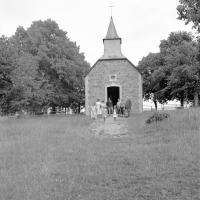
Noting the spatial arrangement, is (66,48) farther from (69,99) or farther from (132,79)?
(132,79)

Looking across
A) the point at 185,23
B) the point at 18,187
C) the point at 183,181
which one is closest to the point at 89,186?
the point at 18,187

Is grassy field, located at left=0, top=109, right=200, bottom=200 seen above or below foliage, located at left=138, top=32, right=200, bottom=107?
below

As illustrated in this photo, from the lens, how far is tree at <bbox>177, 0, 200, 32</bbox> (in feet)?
43.9

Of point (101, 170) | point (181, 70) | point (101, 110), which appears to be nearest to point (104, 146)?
point (101, 170)

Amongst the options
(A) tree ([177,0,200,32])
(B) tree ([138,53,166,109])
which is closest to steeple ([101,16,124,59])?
(B) tree ([138,53,166,109])

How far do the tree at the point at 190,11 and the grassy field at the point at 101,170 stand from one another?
584cm

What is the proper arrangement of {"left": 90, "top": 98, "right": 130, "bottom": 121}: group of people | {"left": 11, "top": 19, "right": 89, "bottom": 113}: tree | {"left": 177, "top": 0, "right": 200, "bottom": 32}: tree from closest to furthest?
{"left": 177, "top": 0, "right": 200, "bottom": 32}: tree → {"left": 90, "top": 98, "right": 130, "bottom": 121}: group of people → {"left": 11, "top": 19, "right": 89, "bottom": 113}: tree

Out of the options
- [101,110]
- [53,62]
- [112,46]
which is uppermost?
[112,46]

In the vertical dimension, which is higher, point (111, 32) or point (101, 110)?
point (111, 32)

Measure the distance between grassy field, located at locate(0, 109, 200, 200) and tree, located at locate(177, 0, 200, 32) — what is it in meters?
Result: 5.84

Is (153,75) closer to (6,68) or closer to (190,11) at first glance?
(6,68)

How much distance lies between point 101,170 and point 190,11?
32.6 feet

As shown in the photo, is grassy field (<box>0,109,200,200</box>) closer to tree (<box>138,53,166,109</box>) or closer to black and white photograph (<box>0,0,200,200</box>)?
black and white photograph (<box>0,0,200,200</box>)

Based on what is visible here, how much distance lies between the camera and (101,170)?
6.61 m
